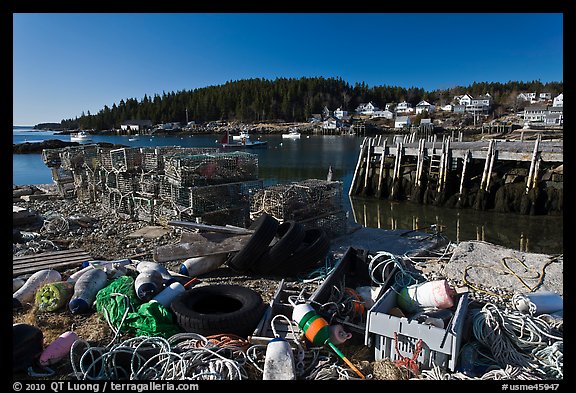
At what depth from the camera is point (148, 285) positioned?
5.41 m

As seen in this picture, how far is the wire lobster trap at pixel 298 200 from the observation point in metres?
9.30

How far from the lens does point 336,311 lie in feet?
Answer: 16.0

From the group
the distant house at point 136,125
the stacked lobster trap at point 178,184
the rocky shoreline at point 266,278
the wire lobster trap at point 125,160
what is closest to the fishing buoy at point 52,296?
the rocky shoreline at point 266,278

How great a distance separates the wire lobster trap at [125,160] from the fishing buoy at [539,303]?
10933 millimetres

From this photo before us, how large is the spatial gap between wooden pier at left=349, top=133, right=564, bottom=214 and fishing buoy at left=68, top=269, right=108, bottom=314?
17.0 metres

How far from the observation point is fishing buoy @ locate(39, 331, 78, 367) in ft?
13.2

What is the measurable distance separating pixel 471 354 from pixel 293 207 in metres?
5.82

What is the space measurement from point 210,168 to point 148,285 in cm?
516

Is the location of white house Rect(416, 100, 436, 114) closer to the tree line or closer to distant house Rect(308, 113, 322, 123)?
the tree line

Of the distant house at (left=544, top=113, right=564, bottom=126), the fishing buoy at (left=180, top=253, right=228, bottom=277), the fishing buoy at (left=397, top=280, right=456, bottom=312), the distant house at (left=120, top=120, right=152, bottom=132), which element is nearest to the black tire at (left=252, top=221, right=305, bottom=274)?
the fishing buoy at (left=180, top=253, right=228, bottom=277)

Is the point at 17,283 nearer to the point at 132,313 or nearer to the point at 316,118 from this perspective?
the point at 132,313

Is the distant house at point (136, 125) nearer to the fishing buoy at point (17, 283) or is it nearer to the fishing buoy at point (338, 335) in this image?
the fishing buoy at point (17, 283)

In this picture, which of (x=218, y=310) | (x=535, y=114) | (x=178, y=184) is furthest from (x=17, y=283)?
(x=535, y=114)
